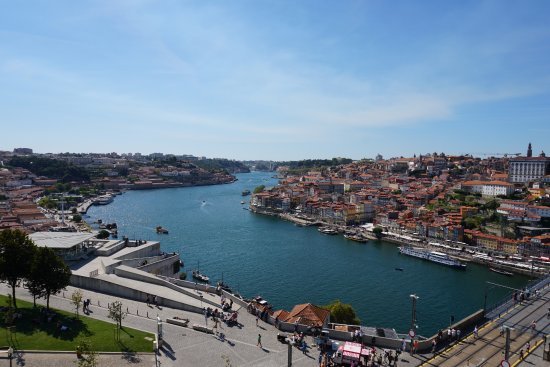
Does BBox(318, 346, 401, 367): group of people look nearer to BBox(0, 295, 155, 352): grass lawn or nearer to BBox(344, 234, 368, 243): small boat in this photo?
BBox(0, 295, 155, 352): grass lawn

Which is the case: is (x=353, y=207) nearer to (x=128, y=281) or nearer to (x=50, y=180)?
(x=128, y=281)

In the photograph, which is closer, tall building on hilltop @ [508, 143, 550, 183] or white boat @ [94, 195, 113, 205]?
tall building on hilltop @ [508, 143, 550, 183]

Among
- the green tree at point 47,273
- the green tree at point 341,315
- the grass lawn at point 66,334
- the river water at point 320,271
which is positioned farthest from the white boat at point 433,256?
the green tree at point 47,273

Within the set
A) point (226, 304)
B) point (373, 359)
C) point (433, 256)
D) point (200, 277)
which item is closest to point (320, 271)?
point (200, 277)

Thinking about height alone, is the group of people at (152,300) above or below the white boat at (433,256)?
above

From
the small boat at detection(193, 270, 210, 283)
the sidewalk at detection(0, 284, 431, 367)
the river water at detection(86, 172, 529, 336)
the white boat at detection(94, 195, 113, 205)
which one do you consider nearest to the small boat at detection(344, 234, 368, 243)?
the river water at detection(86, 172, 529, 336)

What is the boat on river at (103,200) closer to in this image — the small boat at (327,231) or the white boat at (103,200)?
the white boat at (103,200)

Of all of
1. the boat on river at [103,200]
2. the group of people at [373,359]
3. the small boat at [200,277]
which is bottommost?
the small boat at [200,277]
